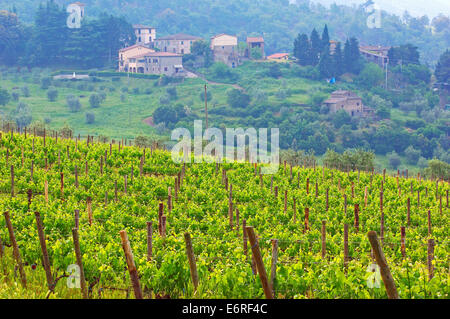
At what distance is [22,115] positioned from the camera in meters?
77.1

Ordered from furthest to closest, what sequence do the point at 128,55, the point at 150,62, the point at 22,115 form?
the point at 128,55 → the point at 150,62 → the point at 22,115

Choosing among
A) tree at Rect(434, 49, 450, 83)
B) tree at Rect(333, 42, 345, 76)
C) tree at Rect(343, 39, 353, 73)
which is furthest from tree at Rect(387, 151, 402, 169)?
tree at Rect(434, 49, 450, 83)

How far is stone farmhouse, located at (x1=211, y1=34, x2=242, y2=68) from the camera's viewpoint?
11281 cm

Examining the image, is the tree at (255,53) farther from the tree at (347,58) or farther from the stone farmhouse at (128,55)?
the stone farmhouse at (128,55)

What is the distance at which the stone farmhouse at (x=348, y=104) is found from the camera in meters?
91.6

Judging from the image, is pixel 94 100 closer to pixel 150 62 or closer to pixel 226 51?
pixel 150 62

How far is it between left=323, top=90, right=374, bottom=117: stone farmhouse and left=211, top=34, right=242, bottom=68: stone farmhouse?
24639 millimetres

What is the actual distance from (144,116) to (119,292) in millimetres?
76704

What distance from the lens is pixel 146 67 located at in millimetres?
102938

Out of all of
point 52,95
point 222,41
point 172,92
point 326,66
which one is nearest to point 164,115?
point 172,92

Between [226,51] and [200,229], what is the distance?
326ft

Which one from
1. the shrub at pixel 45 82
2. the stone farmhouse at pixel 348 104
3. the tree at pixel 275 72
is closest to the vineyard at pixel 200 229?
the stone farmhouse at pixel 348 104

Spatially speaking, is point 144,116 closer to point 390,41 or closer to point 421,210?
point 421,210
